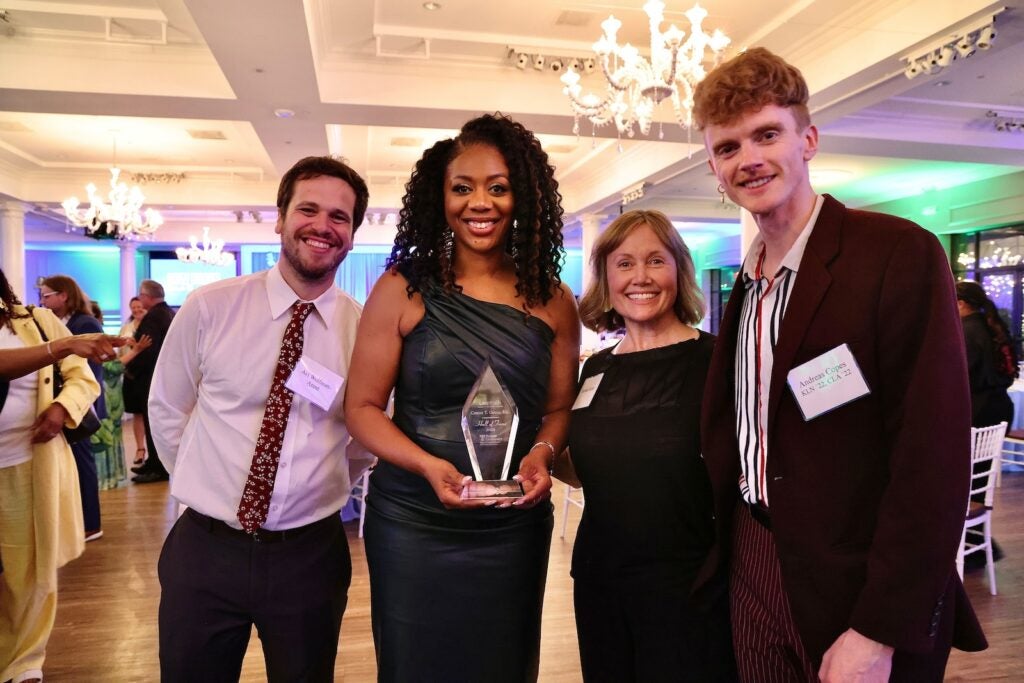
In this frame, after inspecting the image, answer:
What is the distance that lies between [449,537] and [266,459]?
496 mm

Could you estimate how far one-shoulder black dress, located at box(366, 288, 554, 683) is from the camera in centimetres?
143

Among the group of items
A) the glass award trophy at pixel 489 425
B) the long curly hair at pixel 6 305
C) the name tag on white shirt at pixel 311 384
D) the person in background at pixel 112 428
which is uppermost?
the long curly hair at pixel 6 305

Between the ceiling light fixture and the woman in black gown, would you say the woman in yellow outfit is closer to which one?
the woman in black gown

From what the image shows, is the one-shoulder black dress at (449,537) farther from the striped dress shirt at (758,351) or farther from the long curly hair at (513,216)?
the striped dress shirt at (758,351)

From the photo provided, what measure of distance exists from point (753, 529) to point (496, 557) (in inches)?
21.1

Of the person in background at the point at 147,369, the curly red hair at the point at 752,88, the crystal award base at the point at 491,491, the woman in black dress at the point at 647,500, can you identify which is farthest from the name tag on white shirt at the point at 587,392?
the person in background at the point at 147,369

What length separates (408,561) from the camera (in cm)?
144

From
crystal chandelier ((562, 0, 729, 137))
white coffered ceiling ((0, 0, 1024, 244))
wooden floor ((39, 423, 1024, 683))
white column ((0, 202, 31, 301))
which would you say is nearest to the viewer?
wooden floor ((39, 423, 1024, 683))

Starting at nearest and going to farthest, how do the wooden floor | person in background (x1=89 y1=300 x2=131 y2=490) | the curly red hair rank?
the curly red hair
the wooden floor
person in background (x1=89 y1=300 x2=131 y2=490)

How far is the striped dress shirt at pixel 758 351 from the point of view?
122cm

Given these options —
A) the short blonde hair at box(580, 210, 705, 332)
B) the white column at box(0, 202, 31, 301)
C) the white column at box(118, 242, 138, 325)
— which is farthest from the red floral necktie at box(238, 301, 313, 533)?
the white column at box(118, 242, 138, 325)

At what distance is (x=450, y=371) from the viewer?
142cm

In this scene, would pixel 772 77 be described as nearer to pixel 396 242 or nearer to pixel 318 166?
pixel 396 242

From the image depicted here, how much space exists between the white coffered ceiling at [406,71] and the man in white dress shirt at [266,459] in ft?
10.2
